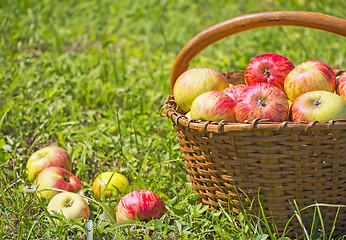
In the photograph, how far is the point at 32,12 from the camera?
4.93 metres

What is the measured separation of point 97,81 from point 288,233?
2.21 m

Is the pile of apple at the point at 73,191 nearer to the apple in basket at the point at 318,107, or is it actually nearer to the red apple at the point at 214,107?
the red apple at the point at 214,107

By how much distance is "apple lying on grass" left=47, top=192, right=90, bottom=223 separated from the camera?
76.4 inches

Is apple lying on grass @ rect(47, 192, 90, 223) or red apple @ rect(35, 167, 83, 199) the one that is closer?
apple lying on grass @ rect(47, 192, 90, 223)

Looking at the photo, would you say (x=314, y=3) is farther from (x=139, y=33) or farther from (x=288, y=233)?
(x=288, y=233)

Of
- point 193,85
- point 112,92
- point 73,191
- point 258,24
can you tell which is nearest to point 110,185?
point 73,191

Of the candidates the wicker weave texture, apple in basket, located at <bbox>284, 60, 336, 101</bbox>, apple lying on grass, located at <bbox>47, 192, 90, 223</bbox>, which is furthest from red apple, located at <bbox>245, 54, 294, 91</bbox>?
apple lying on grass, located at <bbox>47, 192, 90, 223</bbox>

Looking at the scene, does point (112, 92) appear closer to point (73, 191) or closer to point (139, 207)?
point (73, 191)

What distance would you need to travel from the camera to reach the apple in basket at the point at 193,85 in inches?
83.7

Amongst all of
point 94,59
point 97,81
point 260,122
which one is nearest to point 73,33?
point 94,59

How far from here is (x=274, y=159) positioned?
1.67 metres

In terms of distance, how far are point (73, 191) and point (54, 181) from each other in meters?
0.13

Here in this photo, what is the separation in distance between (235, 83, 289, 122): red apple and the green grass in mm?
464

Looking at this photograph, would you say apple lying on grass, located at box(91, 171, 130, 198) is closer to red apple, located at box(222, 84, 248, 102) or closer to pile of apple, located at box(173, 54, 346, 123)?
pile of apple, located at box(173, 54, 346, 123)
